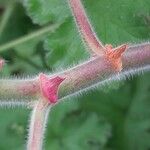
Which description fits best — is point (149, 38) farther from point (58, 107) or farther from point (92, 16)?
point (58, 107)

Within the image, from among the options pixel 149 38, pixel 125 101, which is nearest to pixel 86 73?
pixel 149 38

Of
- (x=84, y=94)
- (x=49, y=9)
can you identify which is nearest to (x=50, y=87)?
(x=49, y=9)

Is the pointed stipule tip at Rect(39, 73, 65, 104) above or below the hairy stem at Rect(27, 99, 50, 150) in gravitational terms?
above

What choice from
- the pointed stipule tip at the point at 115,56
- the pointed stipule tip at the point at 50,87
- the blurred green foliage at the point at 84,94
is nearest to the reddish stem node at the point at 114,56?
the pointed stipule tip at the point at 115,56

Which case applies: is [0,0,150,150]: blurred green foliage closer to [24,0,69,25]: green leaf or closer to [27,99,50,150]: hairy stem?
[24,0,69,25]: green leaf

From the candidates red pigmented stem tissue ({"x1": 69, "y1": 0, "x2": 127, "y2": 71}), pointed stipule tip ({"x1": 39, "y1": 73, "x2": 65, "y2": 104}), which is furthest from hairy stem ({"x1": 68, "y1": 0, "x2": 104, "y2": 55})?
pointed stipule tip ({"x1": 39, "y1": 73, "x2": 65, "y2": 104})

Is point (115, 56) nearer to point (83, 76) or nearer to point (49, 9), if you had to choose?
point (83, 76)

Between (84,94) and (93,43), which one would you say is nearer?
(93,43)
